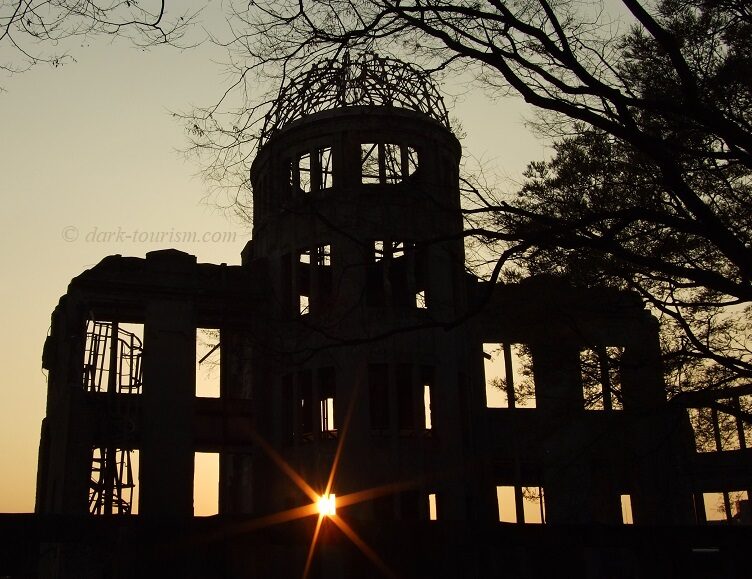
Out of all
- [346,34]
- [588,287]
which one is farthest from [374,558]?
[588,287]

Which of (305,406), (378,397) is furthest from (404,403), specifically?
(305,406)

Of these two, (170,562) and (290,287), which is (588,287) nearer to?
(170,562)

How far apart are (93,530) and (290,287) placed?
19.4 m

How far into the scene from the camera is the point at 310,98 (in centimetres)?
2402

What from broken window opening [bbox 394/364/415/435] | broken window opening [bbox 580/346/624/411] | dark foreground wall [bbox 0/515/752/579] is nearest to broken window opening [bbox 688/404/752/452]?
broken window opening [bbox 580/346/624/411]

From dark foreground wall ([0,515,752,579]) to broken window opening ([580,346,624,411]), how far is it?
247 inches

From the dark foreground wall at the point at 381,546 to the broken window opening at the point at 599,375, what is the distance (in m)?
6.28

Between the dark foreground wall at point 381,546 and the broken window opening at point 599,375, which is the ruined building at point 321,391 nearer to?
the broken window opening at point 599,375

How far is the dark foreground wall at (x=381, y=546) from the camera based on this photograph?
5.68 metres

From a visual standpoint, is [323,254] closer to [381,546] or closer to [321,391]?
[321,391]

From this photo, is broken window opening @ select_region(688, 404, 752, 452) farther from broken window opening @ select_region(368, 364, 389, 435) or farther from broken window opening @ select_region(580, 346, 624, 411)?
broken window opening @ select_region(368, 364, 389, 435)

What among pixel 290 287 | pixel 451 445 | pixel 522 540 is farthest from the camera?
pixel 290 287

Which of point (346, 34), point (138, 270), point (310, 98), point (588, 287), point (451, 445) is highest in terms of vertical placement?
point (310, 98)

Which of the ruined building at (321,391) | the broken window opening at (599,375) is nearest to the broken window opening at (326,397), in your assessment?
the ruined building at (321,391)
